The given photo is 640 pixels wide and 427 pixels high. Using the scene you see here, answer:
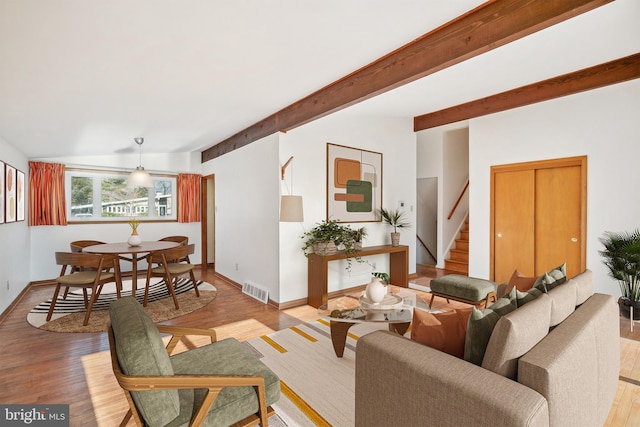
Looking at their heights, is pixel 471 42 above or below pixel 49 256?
above

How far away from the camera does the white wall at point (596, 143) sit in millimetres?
3828

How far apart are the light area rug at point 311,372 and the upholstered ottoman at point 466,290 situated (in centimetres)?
89

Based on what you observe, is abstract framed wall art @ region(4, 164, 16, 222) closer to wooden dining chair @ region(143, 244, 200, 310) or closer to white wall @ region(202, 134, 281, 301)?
wooden dining chair @ region(143, 244, 200, 310)

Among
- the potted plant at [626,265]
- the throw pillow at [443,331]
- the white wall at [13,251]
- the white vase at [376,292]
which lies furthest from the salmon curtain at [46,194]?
the potted plant at [626,265]

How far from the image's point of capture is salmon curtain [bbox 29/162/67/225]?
16.8 ft

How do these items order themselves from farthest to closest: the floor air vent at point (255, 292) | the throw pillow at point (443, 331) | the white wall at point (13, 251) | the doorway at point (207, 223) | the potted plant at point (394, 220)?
the doorway at point (207, 223)
the potted plant at point (394, 220)
the floor air vent at point (255, 292)
the white wall at point (13, 251)
the throw pillow at point (443, 331)

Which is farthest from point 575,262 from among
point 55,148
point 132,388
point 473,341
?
point 55,148

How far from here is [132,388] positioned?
4.18ft

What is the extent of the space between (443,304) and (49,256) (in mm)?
6371

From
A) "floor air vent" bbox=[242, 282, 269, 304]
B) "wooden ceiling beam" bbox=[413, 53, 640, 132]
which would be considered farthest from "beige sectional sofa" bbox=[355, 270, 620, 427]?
"wooden ceiling beam" bbox=[413, 53, 640, 132]

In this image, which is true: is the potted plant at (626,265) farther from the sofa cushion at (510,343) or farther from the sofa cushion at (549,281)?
the sofa cushion at (510,343)

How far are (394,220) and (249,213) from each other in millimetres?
2394

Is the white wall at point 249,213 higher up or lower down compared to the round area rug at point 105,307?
higher up

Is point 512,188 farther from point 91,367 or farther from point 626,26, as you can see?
point 91,367
